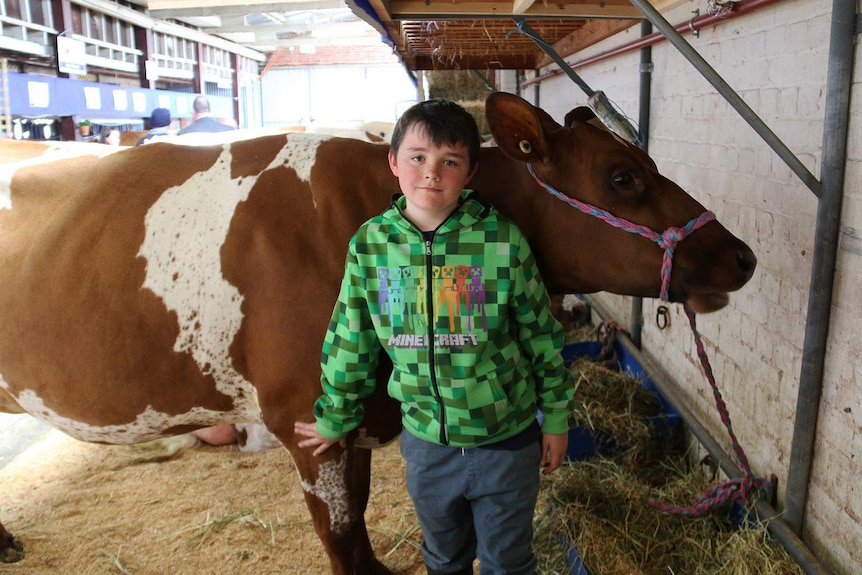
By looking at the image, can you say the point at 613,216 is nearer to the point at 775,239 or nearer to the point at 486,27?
the point at 775,239

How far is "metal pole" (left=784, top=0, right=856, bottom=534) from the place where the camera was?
1.92 metres

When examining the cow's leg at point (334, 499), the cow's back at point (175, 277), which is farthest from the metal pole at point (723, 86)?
the cow's leg at point (334, 499)

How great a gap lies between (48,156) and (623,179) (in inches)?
85.2

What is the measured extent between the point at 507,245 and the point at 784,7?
1416 mm

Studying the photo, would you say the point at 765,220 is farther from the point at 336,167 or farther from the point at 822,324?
the point at 336,167

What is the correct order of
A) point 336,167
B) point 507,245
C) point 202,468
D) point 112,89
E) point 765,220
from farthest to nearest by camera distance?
point 112,89 < point 202,468 < point 765,220 < point 336,167 < point 507,245

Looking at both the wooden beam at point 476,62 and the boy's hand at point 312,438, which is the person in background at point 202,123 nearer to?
the wooden beam at point 476,62

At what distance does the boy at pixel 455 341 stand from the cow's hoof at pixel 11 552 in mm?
2092

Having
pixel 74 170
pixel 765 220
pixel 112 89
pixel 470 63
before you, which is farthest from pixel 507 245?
pixel 112 89

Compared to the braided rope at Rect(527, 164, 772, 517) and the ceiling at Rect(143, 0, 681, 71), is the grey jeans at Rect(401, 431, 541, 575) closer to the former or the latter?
the braided rope at Rect(527, 164, 772, 517)

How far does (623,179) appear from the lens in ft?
6.57

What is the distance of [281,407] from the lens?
2.23 meters

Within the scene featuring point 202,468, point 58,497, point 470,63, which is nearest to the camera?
point 58,497

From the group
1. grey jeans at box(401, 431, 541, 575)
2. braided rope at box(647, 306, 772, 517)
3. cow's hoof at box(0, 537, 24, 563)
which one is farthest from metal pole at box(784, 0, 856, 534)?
cow's hoof at box(0, 537, 24, 563)
